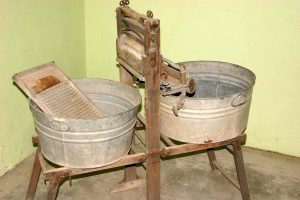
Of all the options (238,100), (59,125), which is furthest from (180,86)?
(59,125)

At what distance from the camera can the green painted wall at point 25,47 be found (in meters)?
3.27

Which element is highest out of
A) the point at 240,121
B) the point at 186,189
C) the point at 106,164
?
the point at 240,121

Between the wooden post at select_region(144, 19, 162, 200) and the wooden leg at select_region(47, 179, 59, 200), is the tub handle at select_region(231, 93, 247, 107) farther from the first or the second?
the wooden leg at select_region(47, 179, 59, 200)

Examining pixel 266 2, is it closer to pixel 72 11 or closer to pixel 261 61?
pixel 261 61

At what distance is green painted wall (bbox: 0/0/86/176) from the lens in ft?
10.7

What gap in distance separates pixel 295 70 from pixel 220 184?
4.75 feet

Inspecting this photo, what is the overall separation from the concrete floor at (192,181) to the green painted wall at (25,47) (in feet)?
1.02

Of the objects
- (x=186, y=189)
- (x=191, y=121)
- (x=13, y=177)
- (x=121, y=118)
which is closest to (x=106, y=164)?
(x=121, y=118)

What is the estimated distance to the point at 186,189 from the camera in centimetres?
346

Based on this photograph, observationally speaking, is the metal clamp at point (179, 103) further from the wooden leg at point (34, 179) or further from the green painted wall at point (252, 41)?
the green painted wall at point (252, 41)

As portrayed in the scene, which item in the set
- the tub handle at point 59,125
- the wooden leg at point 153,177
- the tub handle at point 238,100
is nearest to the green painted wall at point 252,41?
the tub handle at point 238,100

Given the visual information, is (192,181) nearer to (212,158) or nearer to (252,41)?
(212,158)

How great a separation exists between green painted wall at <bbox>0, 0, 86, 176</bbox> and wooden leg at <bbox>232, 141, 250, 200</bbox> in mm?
2185

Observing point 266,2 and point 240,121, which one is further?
point 266,2
